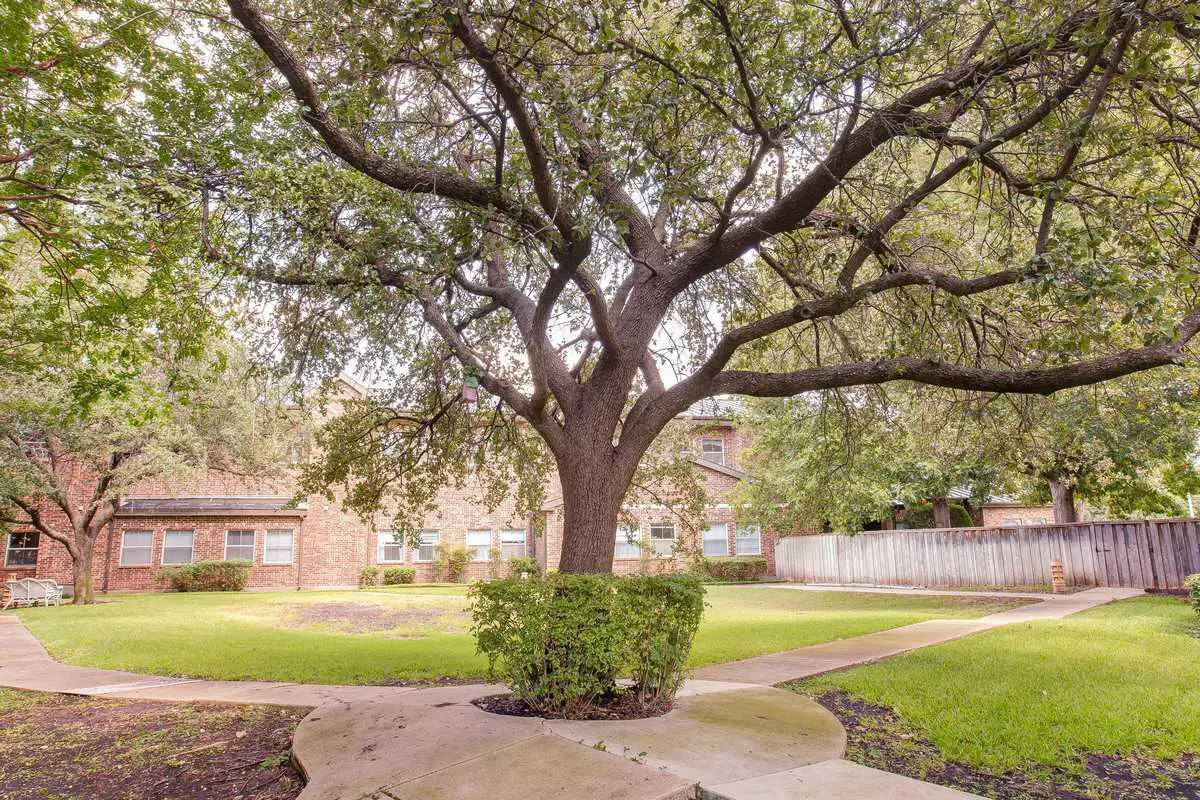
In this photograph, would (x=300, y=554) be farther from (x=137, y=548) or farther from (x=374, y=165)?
(x=374, y=165)

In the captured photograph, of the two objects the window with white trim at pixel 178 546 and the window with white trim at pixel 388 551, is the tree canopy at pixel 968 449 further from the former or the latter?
the window with white trim at pixel 178 546

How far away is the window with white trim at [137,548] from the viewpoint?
1035 inches

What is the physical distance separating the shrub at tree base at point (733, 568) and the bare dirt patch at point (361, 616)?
12759mm

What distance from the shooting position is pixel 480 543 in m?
29.2

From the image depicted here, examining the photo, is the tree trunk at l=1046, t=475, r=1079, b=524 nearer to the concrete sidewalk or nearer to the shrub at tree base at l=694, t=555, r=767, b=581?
the concrete sidewalk

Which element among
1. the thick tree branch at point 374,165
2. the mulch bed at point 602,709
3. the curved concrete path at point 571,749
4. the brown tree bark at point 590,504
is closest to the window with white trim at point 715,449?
the curved concrete path at point 571,749

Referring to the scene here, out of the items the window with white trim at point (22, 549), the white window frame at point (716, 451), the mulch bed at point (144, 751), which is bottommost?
the mulch bed at point (144, 751)

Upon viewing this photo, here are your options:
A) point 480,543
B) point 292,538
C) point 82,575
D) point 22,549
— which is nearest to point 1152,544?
point 480,543

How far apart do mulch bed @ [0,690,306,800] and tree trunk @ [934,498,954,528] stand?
2183 cm

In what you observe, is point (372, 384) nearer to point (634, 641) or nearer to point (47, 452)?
point (634, 641)

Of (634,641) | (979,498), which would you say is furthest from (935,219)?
(979,498)

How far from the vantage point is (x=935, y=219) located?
31.6 ft

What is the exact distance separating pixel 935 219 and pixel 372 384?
323 inches

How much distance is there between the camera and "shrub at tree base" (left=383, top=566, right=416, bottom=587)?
27.5 m
